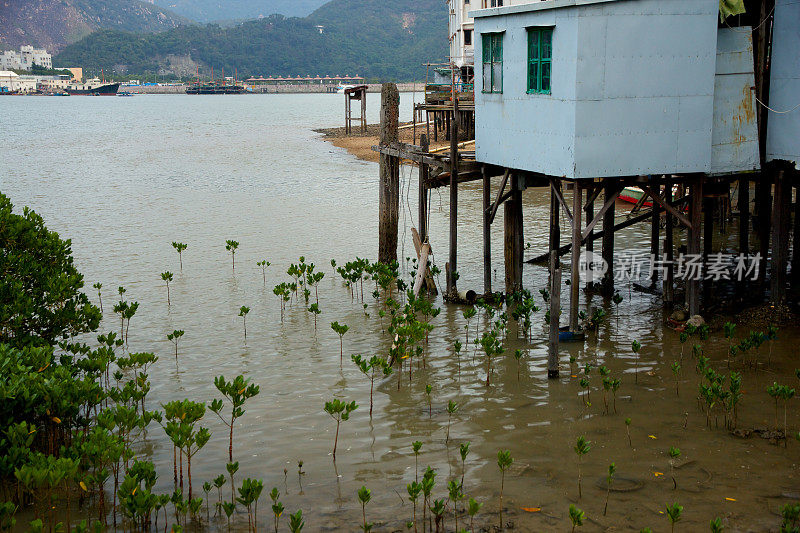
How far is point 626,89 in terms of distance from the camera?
1160cm

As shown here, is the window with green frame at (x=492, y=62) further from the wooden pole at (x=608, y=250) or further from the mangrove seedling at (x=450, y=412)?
the mangrove seedling at (x=450, y=412)

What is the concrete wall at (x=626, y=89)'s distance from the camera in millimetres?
11398

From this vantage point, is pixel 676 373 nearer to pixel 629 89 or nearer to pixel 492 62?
pixel 629 89

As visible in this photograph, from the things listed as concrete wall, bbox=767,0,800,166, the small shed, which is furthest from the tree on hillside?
concrete wall, bbox=767,0,800,166

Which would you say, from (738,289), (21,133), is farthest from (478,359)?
(21,133)

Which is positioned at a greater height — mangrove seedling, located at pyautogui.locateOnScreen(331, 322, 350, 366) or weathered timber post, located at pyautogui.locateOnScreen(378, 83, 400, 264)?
weathered timber post, located at pyautogui.locateOnScreen(378, 83, 400, 264)

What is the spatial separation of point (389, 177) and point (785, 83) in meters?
7.68

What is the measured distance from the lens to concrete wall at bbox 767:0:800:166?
40.4 ft

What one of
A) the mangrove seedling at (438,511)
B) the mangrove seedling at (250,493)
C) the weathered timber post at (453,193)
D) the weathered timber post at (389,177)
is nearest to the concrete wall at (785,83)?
the weathered timber post at (453,193)

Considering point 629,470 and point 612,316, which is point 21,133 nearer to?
point 612,316

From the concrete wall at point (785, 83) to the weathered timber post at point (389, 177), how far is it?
696 centimetres

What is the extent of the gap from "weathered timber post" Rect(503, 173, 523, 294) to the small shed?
1.96 metres

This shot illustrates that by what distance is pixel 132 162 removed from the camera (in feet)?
148

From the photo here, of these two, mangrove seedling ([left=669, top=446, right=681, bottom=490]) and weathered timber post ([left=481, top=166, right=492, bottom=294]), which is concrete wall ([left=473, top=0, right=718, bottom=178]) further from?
mangrove seedling ([left=669, top=446, right=681, bottom=490])
